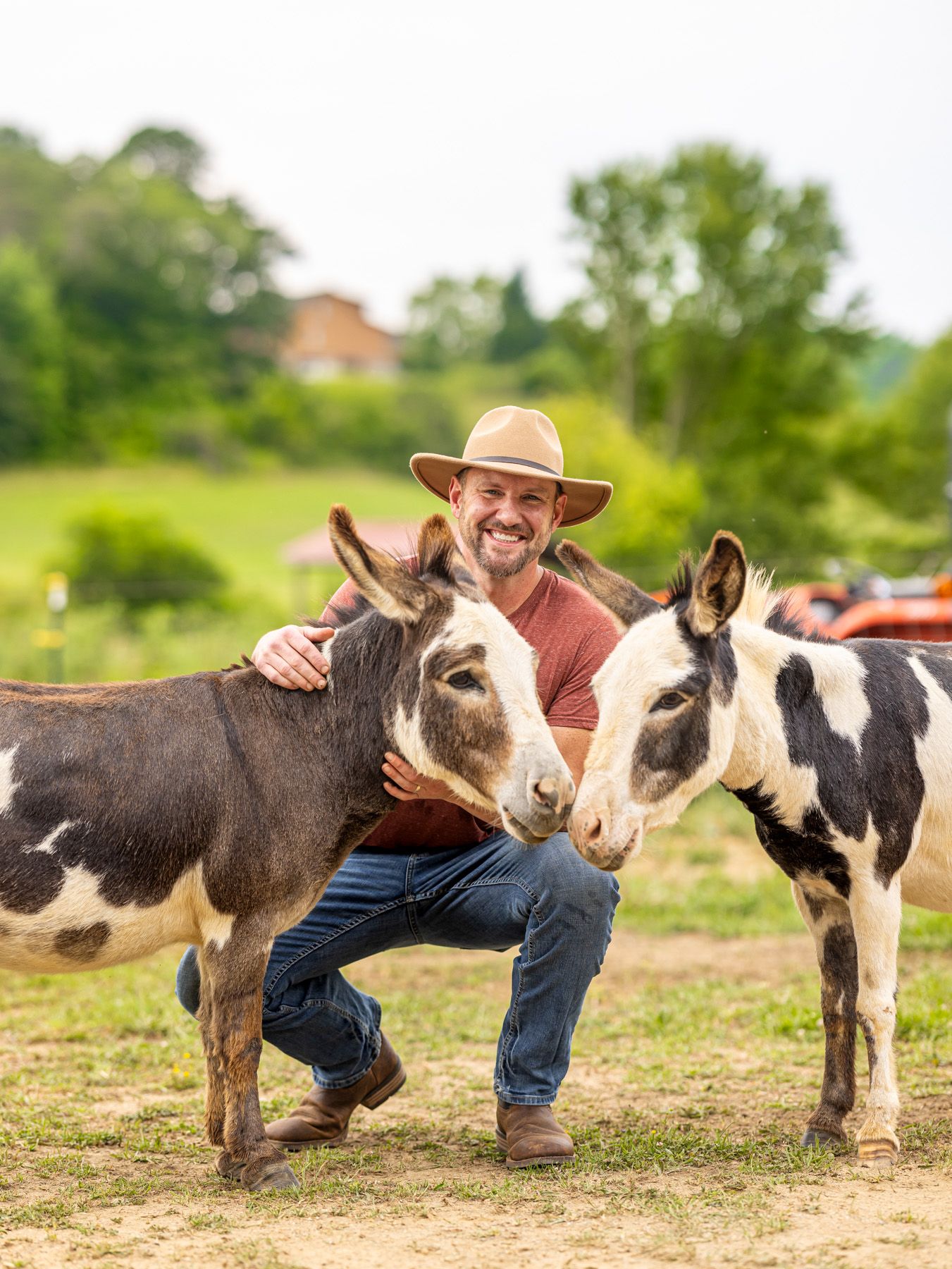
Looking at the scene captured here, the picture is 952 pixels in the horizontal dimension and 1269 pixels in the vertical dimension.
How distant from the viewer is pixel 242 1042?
4.17m

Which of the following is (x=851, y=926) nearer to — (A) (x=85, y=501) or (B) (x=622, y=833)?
(B) (x=622, y=833)

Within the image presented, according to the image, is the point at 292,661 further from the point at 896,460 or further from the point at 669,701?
the point at 896,460

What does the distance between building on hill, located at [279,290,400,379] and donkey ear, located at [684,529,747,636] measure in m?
105

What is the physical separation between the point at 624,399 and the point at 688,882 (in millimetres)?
38449

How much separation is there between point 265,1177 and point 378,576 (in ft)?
6.62

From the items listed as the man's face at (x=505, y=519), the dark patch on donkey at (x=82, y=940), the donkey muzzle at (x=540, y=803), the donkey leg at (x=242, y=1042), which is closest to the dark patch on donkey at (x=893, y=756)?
the donkey muzzle at (x=540, y=803)

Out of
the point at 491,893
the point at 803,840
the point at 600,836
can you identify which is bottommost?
the point at 491,893

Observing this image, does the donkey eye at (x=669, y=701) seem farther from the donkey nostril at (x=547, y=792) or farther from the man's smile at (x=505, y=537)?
the man's smile at (x=505, y=537)

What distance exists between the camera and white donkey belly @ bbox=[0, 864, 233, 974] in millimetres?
4031

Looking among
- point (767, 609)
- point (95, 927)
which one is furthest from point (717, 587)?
point (95, 927)

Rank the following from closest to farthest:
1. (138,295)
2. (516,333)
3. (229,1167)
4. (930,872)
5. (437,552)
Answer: (229,1167) < (437,552) < (930,872) < (138,295) < (516,333)

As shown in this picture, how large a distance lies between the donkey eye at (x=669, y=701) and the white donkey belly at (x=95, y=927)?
1.59m

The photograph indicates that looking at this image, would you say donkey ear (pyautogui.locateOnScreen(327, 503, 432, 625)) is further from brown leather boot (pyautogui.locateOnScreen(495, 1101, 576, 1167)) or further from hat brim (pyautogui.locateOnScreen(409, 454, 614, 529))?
brown leather boot (pyautogui.locateOnScreen(495, 1101, 576, 1167))

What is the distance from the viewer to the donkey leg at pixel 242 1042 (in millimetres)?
4152
